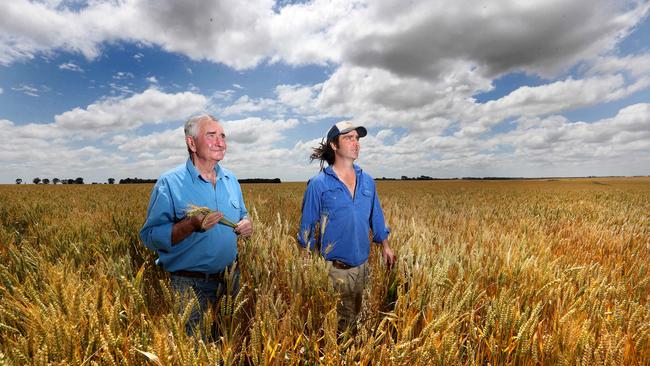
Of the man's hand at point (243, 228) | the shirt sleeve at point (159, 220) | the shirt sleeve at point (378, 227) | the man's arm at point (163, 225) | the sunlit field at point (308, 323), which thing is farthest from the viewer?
the shirt sleeve at point (378, 227)

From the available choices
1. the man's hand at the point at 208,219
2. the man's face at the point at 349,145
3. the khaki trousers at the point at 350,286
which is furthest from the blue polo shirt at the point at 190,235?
the man's face at the point at 349,145

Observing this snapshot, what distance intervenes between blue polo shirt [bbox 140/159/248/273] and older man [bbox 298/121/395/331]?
76 cm

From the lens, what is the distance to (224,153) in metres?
2.67

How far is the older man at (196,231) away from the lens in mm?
2348

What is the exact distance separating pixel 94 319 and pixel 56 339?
12cm

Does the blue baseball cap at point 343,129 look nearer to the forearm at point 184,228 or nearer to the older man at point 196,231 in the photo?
the older man at point 196,231

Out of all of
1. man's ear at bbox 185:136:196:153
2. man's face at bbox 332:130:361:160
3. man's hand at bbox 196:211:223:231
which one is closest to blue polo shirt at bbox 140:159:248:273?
man's ear at bbox 185:136:196:153

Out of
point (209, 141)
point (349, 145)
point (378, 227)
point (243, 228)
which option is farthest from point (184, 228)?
point (378, 227)

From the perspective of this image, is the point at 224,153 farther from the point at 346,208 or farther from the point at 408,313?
the point at 408,313

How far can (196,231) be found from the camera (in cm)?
228

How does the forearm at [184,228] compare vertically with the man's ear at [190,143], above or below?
below

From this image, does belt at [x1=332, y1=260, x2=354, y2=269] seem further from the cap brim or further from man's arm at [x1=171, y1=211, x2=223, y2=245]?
man's arm at [x1=171, y1=211, x2=223, y2=245]

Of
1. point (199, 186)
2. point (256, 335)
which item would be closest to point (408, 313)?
point (256, 335)

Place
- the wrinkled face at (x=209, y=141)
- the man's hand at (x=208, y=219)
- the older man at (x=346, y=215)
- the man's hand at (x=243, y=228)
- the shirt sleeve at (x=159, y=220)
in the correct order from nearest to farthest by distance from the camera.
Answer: the man's hand at (x=208, y=219) < the shirt sleeve at (x=159, y=220) < the man's hand at (x=243, y=228) < the wrinkled face at (x=209, y=141) < the older man at (x=346, y=215)
